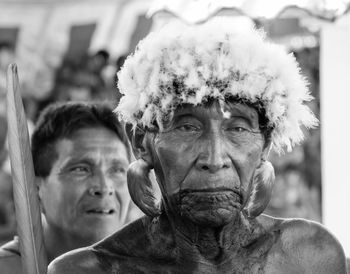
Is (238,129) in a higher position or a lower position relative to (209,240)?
higher

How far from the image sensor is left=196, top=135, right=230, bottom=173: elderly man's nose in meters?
2.27

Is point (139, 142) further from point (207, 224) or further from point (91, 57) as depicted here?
point (91, 57)

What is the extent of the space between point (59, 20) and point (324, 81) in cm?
414

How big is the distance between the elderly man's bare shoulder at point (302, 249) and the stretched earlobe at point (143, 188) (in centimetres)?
34

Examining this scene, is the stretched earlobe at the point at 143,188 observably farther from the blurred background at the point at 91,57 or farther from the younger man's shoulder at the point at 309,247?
the blurred background at the point at 91,57

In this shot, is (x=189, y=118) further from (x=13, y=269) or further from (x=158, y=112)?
(x=13, y=269)

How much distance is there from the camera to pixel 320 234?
2568 millimetres

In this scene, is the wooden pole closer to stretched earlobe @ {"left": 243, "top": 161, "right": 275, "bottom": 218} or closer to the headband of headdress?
the headband of headdress

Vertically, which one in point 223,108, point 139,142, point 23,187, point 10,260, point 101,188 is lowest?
point 10,260

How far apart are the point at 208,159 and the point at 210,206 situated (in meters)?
0.13

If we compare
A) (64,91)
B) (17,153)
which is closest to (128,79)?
(17,153)

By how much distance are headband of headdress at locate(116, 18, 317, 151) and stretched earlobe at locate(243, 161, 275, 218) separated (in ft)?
0.33

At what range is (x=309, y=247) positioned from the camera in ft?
8.35

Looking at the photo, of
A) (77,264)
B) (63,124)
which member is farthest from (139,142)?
(63,124)
